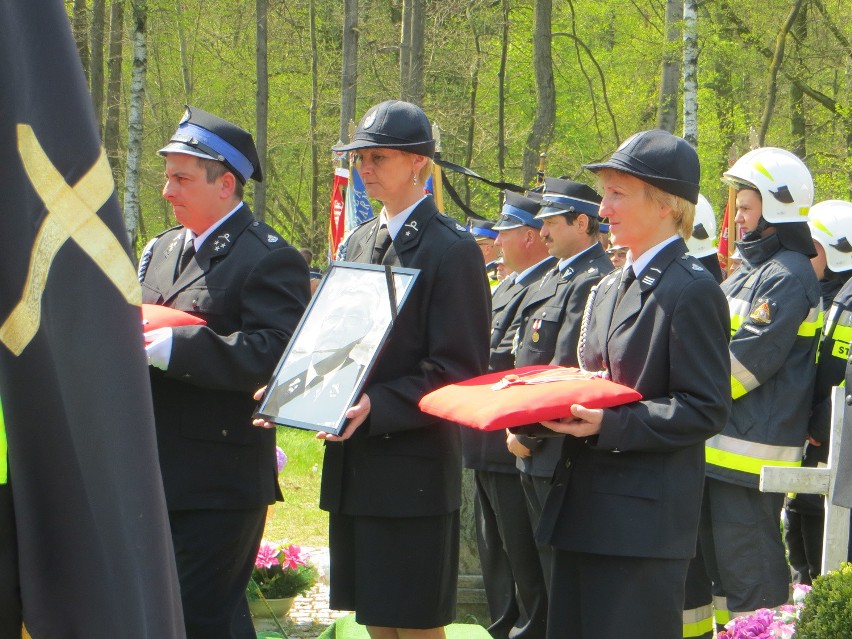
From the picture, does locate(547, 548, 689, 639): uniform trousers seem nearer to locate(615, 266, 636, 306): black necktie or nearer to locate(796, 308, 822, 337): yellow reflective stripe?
locate(615, 266, 636, 306): black necktie

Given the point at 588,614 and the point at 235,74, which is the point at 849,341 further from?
the point at 235,74

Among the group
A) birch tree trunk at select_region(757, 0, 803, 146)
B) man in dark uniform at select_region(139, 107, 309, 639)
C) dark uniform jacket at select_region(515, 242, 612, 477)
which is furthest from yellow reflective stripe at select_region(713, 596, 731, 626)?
Result: birch tree trunk at select_region(757, 0, 803, 146)

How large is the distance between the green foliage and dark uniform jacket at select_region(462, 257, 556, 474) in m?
1.88

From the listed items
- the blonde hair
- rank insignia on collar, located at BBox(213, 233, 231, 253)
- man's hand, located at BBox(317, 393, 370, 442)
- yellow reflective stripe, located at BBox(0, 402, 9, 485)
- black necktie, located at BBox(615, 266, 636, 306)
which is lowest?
man's hand, located at BBox(317, 393, 370, 442)

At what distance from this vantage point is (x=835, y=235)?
6.79 metres

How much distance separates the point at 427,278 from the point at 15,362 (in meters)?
2.70

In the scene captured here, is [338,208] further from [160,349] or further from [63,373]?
[63,373]

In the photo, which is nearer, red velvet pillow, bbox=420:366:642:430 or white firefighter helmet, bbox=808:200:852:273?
red velvet pillow, bbox=420:366:642:430

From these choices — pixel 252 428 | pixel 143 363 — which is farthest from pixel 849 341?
pixel 143 363

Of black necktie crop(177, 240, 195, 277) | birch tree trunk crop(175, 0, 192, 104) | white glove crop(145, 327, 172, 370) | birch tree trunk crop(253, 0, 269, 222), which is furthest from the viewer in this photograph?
birch tree trunk crop(175, 0, 192, 104)

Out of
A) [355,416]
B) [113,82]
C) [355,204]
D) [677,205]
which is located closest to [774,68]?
[355,204]

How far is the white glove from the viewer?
382cm

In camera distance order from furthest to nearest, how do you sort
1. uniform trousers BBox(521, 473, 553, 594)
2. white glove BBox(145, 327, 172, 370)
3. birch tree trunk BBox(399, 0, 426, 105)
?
birch tree trunk BBox(399, 0, 426, 105) < uniform trousers BBox(521, 473, 553, 594) < white glove BBox(145, 327, 172, 370)

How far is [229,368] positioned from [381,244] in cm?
72
